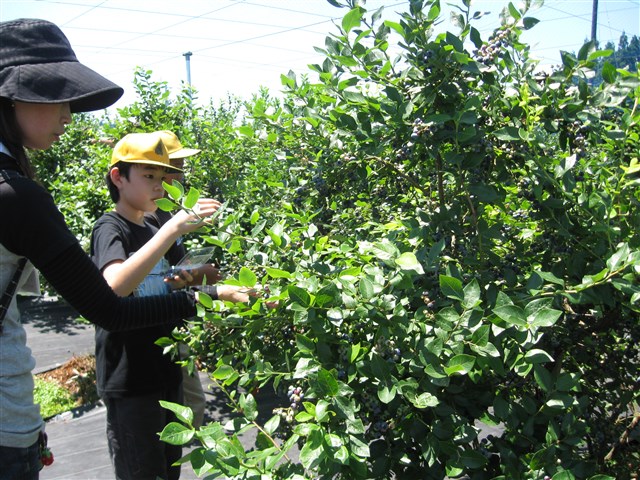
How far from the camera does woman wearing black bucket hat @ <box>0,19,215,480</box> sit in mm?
1453

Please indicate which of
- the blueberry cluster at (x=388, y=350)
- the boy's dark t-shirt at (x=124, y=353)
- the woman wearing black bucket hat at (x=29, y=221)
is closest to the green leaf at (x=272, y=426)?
the blueberry cluster at (x=388, y=350)

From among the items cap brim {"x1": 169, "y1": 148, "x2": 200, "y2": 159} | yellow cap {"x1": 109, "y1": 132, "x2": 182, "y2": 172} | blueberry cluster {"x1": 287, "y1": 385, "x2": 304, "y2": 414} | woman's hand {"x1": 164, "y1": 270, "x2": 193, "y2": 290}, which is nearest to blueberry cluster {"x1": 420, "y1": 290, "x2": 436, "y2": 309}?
blueberry cluster {"x1": 287, "y1": 385, "x2": 304, "y2": 414}

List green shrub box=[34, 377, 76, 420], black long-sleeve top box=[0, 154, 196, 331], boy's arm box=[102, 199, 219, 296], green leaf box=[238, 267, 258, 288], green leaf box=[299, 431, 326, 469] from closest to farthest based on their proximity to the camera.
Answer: green leaf box=[299, 431, 326, 469] < green leaf box=[238, 267, 258, 288] < black long-sleeve top box=[0, 154, 196, 331] < boy's arm box=[102, 199, 219, 296] < green shrub box=[34, 377, 76, 420]

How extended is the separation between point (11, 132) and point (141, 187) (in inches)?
36.8

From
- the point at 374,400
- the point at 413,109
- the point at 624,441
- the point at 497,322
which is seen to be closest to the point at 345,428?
the point at 374,400

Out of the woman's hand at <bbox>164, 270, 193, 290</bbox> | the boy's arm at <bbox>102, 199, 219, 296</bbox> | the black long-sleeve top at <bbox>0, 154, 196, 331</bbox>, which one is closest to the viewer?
the black long-sleeve top at <bbox>0, 154, 196, 331</bbox>

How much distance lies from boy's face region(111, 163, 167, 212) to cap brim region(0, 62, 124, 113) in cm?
83

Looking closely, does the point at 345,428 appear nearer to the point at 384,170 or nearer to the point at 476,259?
the point at 476,259

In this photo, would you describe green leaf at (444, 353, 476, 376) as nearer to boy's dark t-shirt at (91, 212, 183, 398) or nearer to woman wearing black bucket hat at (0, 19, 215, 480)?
woman wearing black bucket hat at (0, 19, 215, 480)

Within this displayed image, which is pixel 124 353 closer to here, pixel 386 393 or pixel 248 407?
pixel 248 407

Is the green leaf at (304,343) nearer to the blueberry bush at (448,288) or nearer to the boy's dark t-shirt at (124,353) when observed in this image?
the blueberry bush at (448,288)

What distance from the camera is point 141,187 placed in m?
2.47

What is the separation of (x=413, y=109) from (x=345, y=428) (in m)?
0.77

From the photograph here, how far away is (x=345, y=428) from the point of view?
1.19m
